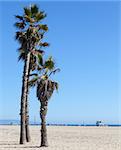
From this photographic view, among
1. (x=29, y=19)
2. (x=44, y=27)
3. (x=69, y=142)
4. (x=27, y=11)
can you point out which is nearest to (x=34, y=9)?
(x=27, y=11)

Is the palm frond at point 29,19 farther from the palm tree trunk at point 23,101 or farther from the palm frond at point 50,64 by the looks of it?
the palm frond at point 50,64

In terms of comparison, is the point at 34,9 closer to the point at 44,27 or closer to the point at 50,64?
the point at 44,27

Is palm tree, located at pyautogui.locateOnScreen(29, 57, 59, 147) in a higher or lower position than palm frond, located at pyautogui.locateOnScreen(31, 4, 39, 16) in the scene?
lower

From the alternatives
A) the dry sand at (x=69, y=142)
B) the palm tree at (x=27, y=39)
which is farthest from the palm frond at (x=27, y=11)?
the dry sand at (x=69, y=142)

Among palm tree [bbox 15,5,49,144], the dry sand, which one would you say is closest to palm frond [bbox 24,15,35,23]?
palm tree [bbox 15,5,49,144]

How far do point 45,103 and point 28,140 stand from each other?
20.2 ft

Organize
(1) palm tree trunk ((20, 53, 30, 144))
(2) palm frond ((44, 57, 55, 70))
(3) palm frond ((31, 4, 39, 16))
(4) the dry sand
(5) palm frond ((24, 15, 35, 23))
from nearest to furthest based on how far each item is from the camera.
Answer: (4) the dry sand < (2) palm frond ((44, 57, 55, 70)) < (1) palm tree trunk ((20, 53, 30, 144)) < (3) palm frond ((31, 4, 39, 16)) < (5) palm frond ((24, 15, 35, 23))

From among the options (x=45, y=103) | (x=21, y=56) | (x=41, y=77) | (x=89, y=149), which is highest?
(x=21, y=56)

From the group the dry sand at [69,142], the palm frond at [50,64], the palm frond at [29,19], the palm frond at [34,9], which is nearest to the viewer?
the dry sand at [69,142]

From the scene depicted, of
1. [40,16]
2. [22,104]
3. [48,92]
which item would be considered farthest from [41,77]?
[40,16]

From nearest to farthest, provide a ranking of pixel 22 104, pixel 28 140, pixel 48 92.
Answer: pixel 48 92
pixel 22 104
pixel 28 140

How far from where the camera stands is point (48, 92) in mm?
28172

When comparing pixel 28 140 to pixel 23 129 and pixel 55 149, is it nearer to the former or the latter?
pixel 23 129

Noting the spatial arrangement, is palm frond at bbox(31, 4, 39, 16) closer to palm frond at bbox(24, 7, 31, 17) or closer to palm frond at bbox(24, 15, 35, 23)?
palm frond at bbox(24, 7, 31, 17)
